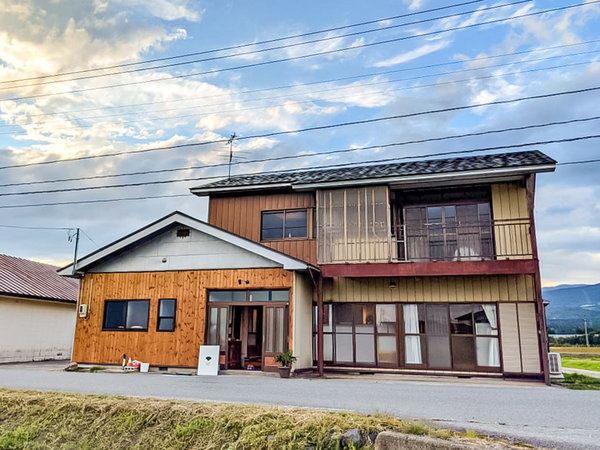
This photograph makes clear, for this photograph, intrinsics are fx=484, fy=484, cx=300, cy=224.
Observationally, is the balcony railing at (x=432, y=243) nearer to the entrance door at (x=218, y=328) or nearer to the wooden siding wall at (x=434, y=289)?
the wooden siding wall at (x=434, y=289)

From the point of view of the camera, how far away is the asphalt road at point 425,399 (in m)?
5.87

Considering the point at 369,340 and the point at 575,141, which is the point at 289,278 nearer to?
the point at 369,340

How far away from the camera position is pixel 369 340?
14.8 metres

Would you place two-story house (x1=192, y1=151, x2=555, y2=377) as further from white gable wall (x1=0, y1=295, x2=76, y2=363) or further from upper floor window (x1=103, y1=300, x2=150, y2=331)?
white gable wall (x1=0, y1=295, x2=76, y2=363)

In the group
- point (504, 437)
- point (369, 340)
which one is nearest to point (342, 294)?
point (369, 340)

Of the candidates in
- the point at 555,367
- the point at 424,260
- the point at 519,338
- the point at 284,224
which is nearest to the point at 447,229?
the point at 424,260

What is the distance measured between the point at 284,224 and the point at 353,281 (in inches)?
118

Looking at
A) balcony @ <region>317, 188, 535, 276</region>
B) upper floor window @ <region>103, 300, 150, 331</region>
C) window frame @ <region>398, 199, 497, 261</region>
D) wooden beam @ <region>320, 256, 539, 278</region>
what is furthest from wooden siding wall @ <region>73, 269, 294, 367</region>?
window frame @ <region>398, 199, 497, 261</region>

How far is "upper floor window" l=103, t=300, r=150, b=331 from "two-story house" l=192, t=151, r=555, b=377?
4.30m

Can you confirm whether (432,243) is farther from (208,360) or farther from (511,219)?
(208,360)

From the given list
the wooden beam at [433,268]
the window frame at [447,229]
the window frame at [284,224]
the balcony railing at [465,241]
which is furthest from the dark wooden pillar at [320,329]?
the window frame at [447,229]

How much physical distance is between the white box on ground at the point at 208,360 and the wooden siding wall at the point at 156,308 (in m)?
0.39

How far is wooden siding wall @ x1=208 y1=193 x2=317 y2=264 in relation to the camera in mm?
15609

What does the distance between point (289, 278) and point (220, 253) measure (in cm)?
235
